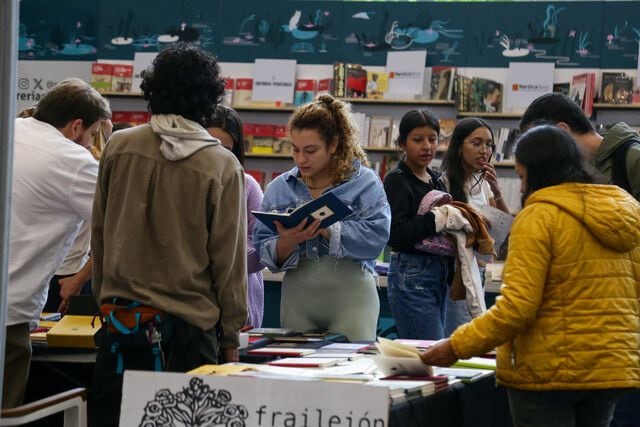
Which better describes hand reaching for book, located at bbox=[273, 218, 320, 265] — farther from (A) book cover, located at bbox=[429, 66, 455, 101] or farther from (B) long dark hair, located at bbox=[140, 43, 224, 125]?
(A) book cover, located at bbox=[429, 66, 455, 101]

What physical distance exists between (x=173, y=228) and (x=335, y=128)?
1.20 m

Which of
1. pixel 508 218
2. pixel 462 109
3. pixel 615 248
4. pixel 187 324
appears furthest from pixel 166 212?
pixel 462 109

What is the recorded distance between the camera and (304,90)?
883cm

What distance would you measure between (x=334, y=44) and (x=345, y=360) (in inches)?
242

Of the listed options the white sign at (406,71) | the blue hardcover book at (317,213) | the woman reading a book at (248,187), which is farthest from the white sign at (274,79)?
the blue hardcover book at (317,213)

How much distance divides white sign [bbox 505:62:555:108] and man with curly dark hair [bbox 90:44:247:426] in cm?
593

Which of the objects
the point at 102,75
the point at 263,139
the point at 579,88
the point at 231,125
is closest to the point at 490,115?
the point at 579,88

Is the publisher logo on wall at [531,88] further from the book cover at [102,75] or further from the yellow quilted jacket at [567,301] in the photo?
the yellow quilted jacket at [567,301]

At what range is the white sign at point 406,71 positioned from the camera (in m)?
8.56

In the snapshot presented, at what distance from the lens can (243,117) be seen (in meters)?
9.05

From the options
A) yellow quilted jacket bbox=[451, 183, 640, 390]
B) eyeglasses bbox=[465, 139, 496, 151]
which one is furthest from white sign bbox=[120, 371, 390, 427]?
eyeglasses bbox=[465, 139, 496, 151]

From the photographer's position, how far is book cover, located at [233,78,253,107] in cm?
892

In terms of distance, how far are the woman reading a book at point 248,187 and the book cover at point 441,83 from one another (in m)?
4.57

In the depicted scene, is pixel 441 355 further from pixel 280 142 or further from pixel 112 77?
pixel 112 77
